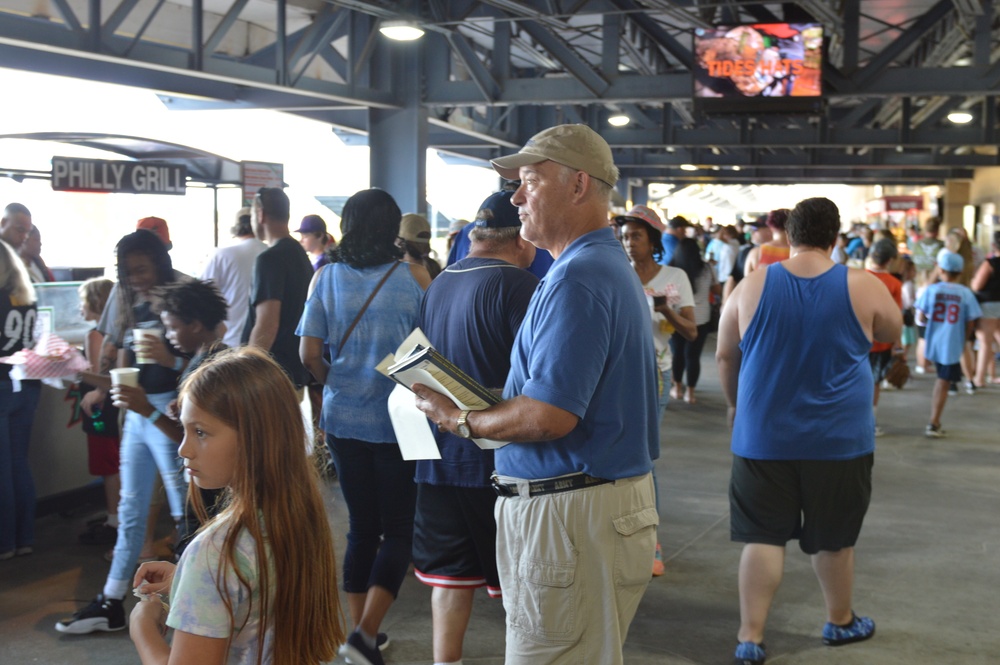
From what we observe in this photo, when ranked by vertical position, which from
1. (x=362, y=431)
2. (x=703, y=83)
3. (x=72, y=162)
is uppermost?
(x=703, y=83)

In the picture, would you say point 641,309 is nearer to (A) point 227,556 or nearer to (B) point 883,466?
(A) point 227,556

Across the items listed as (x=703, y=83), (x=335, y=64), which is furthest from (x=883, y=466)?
(x=335, y=64)

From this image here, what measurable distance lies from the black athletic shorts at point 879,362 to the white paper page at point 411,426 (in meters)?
6.61

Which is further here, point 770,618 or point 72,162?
point 72,162

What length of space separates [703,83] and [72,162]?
7248mm

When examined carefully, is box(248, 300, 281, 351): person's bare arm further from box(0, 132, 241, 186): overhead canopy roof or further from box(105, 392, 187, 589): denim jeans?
box(0, 132, 241, 186): overhead canopy roof

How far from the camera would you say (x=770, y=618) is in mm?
4664

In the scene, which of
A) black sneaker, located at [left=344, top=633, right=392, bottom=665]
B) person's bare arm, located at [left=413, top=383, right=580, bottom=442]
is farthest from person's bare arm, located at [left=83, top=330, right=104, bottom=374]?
person's bare arm, located at [left=413, top=383, right=580, bottom=442]

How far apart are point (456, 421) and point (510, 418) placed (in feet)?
0.59

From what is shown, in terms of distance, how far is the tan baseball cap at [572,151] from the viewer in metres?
2.56

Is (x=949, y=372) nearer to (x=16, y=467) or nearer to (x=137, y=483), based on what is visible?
(x=137, y=483)

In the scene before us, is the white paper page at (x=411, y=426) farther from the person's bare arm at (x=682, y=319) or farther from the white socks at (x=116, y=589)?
Result: the person's bare arm at (x=682, y=319)

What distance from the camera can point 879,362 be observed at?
9.10m

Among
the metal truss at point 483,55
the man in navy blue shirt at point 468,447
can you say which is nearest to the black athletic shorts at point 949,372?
the metal truss at point 483,55
